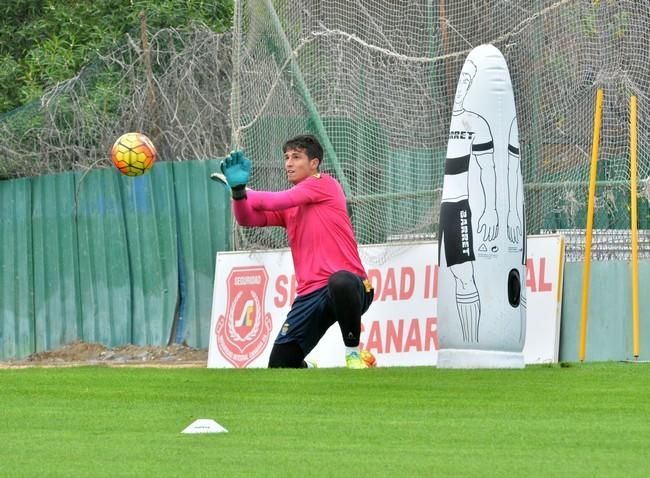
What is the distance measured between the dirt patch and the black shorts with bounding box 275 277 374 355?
5300 millimetres

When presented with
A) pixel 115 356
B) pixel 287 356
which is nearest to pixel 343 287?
pixel 287 356

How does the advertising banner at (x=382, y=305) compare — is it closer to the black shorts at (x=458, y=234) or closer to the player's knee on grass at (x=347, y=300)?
the black shorts at (x=458, y=234)

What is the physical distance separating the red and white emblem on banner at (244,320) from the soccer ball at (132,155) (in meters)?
1.93

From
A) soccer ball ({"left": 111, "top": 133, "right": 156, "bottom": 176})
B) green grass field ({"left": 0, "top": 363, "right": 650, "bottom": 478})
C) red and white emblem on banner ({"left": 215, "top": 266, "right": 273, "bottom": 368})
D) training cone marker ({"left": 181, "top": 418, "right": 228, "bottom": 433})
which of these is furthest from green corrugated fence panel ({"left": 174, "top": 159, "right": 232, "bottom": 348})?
training cone marker ({"left": 181, "top": 418, "right": 228, "bottom": 433})

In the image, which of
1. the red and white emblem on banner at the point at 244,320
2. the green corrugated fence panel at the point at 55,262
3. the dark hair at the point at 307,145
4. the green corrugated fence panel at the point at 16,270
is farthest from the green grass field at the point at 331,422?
the green corrugated fence panel at the point at 16,270

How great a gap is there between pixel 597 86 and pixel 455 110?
312 centimetres

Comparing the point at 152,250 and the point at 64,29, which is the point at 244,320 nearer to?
the point at 152,250

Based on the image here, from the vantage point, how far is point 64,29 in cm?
2338

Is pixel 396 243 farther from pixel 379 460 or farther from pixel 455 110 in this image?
pixel 379 460

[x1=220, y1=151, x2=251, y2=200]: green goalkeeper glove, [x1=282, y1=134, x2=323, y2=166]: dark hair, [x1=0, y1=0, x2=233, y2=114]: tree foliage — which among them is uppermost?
[x1=0, y1=0, x2=233, y2=114]: tree foliage

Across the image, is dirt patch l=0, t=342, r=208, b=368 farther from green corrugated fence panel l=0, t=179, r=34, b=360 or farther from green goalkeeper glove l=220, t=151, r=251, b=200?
green goalkeeper glove l=220, t=151, r=251, b=200

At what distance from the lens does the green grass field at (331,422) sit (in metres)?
6.23

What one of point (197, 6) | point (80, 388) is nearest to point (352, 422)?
point (80, 388)

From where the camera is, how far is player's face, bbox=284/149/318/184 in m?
12.2
